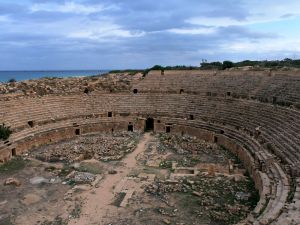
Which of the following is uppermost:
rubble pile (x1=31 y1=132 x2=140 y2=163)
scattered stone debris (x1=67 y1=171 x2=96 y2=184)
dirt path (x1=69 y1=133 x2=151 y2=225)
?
rubble pile (x1=31 y1=132 x2=140 y2=163)

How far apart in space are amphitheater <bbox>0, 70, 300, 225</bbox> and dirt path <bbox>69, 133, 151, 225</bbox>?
609 cm

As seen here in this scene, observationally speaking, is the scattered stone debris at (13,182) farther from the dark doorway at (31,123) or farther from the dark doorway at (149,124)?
the dark doorway at (149,124)

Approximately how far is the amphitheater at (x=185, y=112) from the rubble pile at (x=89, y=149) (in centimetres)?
156

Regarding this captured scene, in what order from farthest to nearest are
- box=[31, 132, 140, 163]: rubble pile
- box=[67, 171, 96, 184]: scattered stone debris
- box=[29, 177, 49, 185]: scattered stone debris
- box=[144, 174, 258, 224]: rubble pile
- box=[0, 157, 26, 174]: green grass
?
box=[31, 132, 140, 163]: rubble pile
box=[0, 157, 26, 174]: green grass
box=[29, 177, 49, 185]: scattered stone debris
box=[67, 171, 96, 184]: scattered stone debris
box=[144, 174, 258, 224]: rubble pile

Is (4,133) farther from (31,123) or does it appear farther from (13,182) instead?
(13,182)

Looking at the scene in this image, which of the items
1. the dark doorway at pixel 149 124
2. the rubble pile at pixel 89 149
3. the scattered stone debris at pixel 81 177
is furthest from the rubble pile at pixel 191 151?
the scattered stone debris at pixel 81 177

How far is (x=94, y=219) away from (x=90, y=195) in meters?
2.30

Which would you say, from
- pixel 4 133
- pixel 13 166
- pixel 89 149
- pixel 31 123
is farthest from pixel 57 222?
pixel 31 123

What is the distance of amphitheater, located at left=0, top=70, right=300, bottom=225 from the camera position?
1789 centimetres

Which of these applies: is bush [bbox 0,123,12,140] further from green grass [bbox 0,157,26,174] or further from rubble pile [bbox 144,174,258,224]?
rubble pile [bbox 144,174,258,224]

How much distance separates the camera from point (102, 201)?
14594 mm

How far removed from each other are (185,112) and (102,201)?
15230mm

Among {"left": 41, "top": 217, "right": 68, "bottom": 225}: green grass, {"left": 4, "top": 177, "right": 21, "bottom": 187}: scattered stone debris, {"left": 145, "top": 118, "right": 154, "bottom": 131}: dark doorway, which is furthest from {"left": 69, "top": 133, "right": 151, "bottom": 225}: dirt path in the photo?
{"left": 145, "top": 118, "right": 154, "bottom": 131}: dark doorway

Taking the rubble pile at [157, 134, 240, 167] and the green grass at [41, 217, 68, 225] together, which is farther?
the rubble pile at [157, 134, 240, 167]
